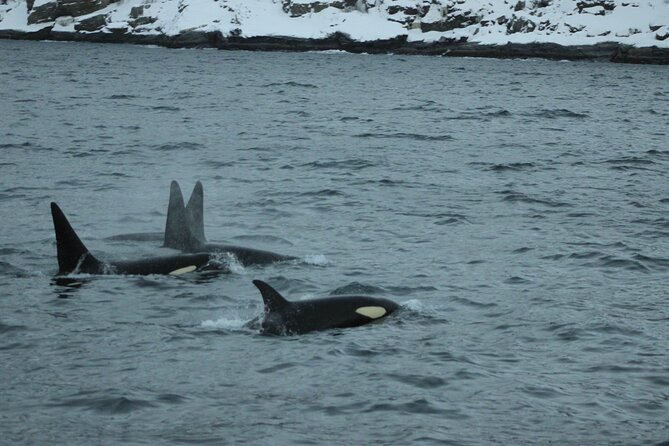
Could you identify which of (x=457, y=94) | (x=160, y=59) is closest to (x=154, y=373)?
(x=457, y=94)

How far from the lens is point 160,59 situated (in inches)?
3115

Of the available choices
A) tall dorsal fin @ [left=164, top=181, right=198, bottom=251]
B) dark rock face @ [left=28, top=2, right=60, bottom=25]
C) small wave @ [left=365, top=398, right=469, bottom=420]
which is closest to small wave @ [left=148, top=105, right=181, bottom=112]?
tall dorsal fin @ [left=164, top=181, right=198, bottom=251]

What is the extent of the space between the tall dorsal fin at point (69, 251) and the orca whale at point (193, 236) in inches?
58.2

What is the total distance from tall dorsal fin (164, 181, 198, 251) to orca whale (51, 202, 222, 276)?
70 centimetres

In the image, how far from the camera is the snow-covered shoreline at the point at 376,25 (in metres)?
89.2

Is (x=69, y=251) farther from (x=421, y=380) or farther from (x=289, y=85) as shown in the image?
(x=289, y=85)

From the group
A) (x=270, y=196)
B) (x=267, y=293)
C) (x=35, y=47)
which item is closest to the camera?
(x=267, y=293)

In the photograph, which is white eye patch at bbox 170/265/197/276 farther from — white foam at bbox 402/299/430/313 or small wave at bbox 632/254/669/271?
small wave at bbox 632/254/669/271

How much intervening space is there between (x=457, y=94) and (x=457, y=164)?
26724 millimetres

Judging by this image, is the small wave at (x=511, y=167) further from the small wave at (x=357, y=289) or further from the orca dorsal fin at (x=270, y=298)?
the orca dorsal fin at (x=270, y=298)

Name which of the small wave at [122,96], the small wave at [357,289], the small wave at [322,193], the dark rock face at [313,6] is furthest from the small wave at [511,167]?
the dark rock face at [313,6]

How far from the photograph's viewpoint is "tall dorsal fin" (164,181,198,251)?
15.1 m

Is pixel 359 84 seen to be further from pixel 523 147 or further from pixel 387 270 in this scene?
pixel 387 270

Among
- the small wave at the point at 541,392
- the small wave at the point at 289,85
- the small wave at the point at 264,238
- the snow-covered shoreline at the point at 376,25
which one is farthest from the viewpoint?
the snow-covered shoreline at the point at 376,25
